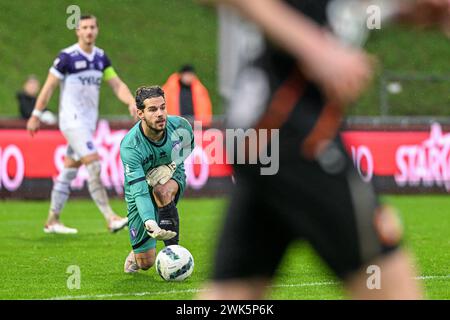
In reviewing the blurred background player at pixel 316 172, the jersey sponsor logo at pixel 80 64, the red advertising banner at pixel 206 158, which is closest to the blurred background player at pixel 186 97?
the red advertising banner at pixel 206 158

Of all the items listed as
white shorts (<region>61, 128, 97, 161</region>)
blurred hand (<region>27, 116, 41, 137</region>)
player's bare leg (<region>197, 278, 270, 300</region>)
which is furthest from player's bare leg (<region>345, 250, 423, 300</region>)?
white shorts (<region>61, 128, 97, 161</region>)

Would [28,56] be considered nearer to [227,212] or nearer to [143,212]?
[143,212]

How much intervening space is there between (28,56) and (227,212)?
31612mm

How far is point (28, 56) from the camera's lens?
34938 mm

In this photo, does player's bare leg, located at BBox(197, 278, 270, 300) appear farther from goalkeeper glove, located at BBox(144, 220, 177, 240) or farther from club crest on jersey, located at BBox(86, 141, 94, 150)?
club crest on jersey, located at BBox(86, 141, 94, 150)

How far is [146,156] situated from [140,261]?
0.97m

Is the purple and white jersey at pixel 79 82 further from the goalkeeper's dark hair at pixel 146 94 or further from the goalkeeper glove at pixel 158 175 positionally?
the goalkeeper glove at pixel 158 175

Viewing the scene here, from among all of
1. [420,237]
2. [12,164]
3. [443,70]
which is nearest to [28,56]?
[443,70]

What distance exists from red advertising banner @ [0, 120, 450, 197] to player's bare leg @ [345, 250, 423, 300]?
1412cm

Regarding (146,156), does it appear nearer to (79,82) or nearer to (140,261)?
(140,261)

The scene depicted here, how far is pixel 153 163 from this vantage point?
9.66 m

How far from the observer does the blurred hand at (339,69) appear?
3.60m

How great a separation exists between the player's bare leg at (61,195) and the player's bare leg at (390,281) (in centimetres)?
1012

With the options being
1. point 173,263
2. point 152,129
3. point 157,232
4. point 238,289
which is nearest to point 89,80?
A: point 152,129
